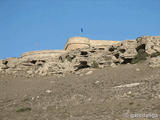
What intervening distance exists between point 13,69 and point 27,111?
14004 mm

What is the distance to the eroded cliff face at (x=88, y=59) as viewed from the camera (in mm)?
20469

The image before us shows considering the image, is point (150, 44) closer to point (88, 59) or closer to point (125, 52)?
point (125, 52)

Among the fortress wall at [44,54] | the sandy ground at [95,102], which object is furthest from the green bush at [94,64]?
the fortress wall at [44,54]

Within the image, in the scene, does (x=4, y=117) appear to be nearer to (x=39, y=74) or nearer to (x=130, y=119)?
(x=130, y=119)

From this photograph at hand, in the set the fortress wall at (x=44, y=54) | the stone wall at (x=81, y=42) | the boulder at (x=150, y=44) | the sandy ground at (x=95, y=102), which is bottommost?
the sandy ground at (x=95, y=102)

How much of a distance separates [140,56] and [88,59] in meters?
5.24

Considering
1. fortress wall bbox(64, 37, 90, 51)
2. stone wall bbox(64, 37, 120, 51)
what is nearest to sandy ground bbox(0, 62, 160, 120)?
stone wall bbox(64, 37, 120, 51)

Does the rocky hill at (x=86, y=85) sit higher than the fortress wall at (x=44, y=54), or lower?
lower

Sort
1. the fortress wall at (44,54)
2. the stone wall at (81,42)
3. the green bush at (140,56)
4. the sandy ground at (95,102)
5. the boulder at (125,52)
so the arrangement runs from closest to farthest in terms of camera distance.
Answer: the sandy ground at (95,102) → the green bush at (140,56) → the boulder at (125,52) → the fortress wall at (44,54) → the stone wall at (81,42)

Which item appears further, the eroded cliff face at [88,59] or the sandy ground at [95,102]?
the eroded cliff face at [88,59]

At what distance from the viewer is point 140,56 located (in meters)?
20.2

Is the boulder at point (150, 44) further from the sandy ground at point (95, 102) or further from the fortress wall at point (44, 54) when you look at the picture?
the fortress wall at point (44, 54)

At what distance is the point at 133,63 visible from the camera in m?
20.3

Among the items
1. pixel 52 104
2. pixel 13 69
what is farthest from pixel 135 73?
pixel 13 69
